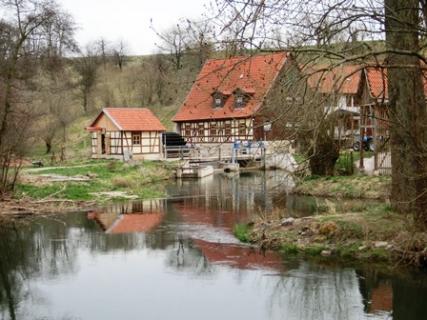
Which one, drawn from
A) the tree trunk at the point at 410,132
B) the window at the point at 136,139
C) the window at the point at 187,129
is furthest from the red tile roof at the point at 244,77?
the window at the point at 187,129

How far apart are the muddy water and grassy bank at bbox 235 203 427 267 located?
437 mm

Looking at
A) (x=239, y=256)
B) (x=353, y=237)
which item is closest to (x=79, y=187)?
(x=239, y=256)

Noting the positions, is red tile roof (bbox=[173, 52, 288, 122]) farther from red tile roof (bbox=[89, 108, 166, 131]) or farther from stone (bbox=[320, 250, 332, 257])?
red tile roof (bbox=[89, 108, 166, 131])

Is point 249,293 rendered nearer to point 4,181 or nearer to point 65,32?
point 4,181

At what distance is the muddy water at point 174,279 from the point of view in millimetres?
9258

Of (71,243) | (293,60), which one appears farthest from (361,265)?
(71,243)

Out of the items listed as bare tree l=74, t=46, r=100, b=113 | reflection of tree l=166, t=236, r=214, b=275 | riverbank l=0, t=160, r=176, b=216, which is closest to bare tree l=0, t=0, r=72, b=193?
riverbank l=0, t=160, r=176, b=216

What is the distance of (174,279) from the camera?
1102 centimetres

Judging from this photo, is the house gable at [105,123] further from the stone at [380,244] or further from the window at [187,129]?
the stone at [380,244]

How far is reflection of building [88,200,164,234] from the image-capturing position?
52.7 ft

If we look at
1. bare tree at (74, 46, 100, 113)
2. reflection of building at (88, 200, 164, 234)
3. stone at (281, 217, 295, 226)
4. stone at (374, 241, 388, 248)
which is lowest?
reflection of building at (88, 200, 164, 234)

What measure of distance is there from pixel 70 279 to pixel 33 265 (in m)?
1.63

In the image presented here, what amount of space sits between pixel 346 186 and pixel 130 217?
8.19 meters

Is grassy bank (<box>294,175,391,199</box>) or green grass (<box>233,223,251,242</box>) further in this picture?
grassy bank (<box>294,175,391,199</box>)
